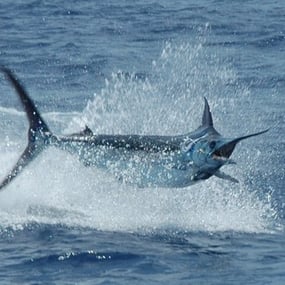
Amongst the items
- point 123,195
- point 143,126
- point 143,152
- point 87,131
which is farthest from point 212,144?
point 143,126

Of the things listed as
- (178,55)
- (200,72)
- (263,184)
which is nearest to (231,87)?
(200,72)

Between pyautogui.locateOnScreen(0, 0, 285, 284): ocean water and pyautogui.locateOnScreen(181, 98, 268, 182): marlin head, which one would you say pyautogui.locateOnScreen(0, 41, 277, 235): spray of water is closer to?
pyautogui.locateOnScreen(0, 0, 285, 284): ocean water

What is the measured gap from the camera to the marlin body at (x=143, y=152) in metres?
12.8

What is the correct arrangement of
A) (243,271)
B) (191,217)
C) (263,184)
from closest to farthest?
(243,271) < (191,217) < (263,184)

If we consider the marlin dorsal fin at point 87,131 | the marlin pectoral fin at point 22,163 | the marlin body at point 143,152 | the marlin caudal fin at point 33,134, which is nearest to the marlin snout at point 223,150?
the marlin body at point 143,152

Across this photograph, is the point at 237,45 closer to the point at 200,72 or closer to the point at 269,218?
the point at 200,72

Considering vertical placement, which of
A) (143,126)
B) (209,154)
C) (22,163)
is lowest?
(143,126)

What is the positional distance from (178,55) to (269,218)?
36.1ft

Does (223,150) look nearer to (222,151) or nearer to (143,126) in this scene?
(222,151)

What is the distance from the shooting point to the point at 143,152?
13.0m

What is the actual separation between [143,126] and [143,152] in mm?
4544

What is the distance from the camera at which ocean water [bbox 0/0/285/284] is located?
11977 millimetres

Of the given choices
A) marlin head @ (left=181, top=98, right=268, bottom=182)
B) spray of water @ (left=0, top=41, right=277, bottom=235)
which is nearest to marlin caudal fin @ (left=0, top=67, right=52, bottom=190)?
spray of water @ (left=0, top=41, right=277, bottom=235)

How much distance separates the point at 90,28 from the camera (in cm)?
2758
